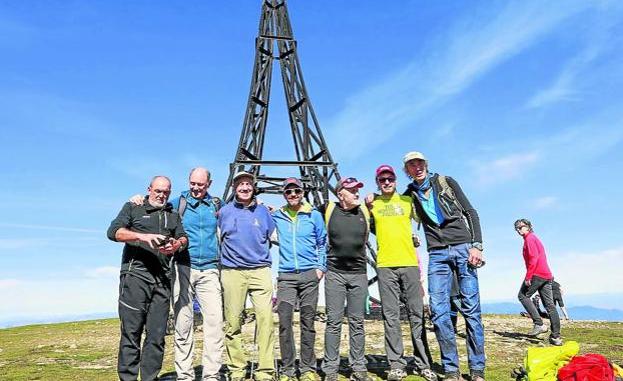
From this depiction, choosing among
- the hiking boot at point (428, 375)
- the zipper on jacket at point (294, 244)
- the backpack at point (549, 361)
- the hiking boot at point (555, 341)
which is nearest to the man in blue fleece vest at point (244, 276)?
the zipper on jacket at point (294, 244)

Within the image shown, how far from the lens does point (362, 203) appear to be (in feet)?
19.2

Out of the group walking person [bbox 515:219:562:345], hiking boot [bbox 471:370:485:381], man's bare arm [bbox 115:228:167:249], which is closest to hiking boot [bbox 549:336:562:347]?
walking person [bbox 515:219:562:345]

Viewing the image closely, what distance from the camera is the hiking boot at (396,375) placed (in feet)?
17.7

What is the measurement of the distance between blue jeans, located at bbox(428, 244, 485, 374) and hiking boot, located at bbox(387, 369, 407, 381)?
479 millimetres

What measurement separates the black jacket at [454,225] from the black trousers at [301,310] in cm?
149

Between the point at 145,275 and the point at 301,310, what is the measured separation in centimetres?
183

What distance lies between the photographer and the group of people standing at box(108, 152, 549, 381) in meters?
5.19

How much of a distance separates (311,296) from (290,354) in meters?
0.70

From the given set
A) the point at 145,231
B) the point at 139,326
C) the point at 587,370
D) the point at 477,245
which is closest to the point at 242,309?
the point at 139,326

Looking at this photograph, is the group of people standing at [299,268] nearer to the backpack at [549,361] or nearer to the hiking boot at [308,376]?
the hiking boot at [308,376]

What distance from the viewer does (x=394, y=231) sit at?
18.8 feet

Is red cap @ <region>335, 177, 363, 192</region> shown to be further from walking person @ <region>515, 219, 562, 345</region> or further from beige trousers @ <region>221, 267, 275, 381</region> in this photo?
walking person @ <region>515, 219, 562, 345</region>

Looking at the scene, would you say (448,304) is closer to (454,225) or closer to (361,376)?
(454,225)

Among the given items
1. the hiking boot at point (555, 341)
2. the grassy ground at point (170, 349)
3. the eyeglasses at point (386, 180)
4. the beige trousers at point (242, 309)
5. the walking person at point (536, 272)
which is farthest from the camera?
the walking person at point (536, 272)
